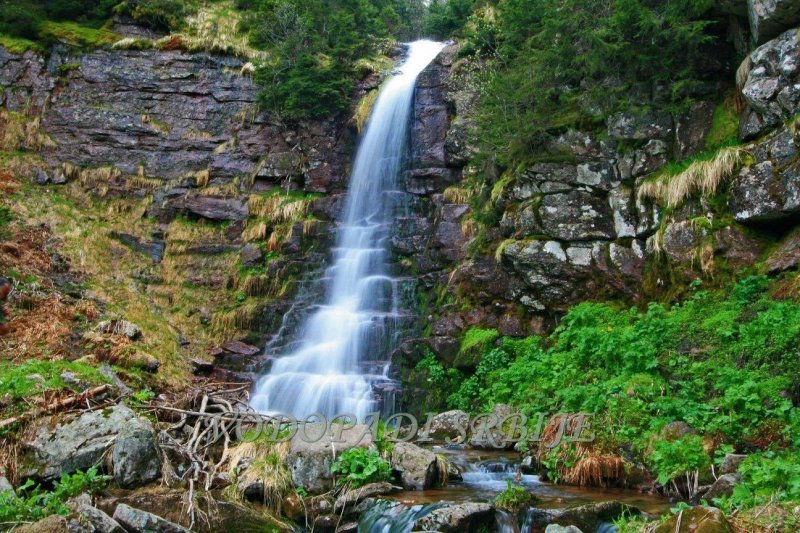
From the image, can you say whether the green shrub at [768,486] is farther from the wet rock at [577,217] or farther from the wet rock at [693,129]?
the wet rock at [693,129]

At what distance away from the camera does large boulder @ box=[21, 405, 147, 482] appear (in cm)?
693

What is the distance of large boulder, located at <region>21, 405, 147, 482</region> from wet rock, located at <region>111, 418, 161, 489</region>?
19 cm

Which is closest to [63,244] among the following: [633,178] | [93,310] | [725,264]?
[93,310]

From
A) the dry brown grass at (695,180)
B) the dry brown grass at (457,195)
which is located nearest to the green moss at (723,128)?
the dry brown grass at (695,180)

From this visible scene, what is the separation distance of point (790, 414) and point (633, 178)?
6002 millimetres

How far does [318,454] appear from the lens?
7.16 m

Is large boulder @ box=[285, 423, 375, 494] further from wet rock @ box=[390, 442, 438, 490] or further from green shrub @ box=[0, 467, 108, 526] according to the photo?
green shrub @ box=[0, 467, 108, 526]

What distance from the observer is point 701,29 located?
10180 mm

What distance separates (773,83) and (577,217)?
3.87 metres

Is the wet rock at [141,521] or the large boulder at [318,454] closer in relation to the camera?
the wet rock at [141,521]

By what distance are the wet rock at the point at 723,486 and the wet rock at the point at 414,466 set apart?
299cm

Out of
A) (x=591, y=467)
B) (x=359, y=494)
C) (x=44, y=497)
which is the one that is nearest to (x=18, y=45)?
(x=44, y=497)

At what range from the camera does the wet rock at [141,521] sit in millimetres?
5820

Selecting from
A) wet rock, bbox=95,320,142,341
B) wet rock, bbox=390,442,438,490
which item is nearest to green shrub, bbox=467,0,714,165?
wet rock, bbox=390,442,438,490
